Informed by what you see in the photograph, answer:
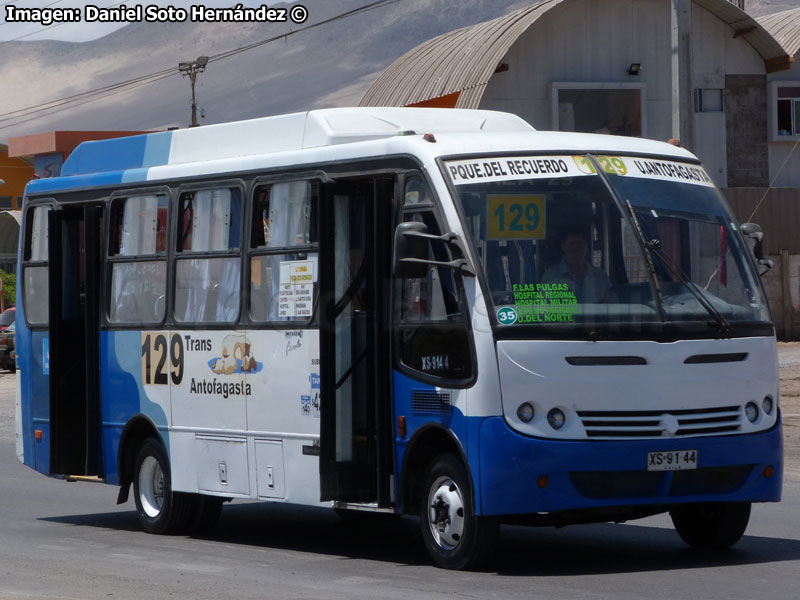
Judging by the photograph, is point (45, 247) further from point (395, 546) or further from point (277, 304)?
point (395, 546)

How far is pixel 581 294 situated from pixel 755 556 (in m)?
2.24

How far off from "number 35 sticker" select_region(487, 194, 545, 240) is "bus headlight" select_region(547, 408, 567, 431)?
106 centimetres

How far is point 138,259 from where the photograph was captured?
13.1m

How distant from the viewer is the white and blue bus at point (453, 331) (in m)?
9.56

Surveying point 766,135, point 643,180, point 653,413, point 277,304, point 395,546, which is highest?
point 766,135

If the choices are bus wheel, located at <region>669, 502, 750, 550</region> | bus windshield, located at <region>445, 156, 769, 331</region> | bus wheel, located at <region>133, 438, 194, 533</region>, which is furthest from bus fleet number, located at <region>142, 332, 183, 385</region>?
bus wheel, located at <region>669, 502, 750, 550</region>

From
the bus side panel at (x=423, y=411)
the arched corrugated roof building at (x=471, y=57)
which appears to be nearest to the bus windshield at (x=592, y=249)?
the bus side panel at (x=423, y=411)

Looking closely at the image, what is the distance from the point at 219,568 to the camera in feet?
34.8

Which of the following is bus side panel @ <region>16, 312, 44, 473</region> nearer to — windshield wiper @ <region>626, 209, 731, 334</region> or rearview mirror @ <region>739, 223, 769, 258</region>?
windshield wiper @ <region>626, 209, 731, 334</region>

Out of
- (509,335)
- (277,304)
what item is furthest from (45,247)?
(509,335)

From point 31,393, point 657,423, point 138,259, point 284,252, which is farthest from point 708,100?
point 657,423

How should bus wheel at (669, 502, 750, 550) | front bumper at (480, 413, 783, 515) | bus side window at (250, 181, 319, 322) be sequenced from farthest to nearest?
bus side window at (250, 181, 319, 322)
bus wheel at (669, 502, 750, 550)
front bumper at (480, 413, 783, 515)

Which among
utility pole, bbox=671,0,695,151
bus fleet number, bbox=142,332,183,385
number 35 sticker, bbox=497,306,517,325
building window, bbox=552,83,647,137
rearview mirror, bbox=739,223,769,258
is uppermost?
building window, bbox=552,83,647,137

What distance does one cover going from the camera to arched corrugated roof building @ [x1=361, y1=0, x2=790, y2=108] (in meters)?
36.3
